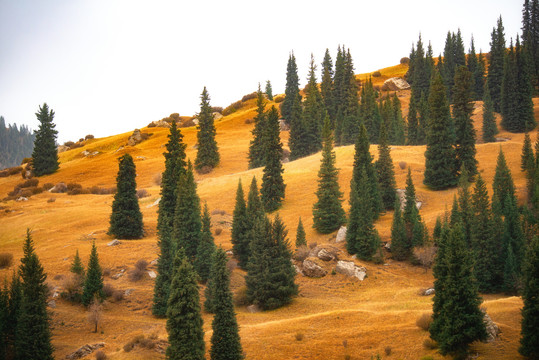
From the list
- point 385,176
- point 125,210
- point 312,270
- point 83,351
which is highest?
point 385,176

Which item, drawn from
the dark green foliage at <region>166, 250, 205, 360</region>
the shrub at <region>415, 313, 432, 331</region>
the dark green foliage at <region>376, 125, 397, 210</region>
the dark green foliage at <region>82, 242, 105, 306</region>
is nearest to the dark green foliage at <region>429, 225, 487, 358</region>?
the shrub at <region>415, 313, 432, 331</region>

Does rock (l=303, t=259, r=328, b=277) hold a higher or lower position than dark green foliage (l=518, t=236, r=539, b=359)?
lower

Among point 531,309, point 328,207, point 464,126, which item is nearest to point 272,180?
point 328,207

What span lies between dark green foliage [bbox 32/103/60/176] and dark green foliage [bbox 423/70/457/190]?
82.0 metres

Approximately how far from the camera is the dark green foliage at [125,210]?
55.6 meters

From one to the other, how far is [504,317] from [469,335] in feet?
18.8

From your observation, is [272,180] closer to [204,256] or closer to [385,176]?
[385,176]

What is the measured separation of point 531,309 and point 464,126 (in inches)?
1922

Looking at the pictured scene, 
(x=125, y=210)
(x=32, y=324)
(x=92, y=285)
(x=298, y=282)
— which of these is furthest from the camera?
(x=125, y=210)

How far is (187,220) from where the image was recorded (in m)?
49.2

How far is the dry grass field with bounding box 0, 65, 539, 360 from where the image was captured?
95.3 ft

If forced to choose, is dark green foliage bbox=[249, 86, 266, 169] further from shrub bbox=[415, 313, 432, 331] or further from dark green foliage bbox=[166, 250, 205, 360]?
dark green foliage bbox=[166, 250, 205, 360]

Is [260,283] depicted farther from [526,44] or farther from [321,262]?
[526,44]

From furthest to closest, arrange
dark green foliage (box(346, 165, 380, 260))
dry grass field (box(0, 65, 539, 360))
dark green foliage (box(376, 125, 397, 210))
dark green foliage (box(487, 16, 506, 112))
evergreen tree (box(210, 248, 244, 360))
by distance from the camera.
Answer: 1. dark green foliage (box(487, 16, 506, 112))
2. dark green foliage (box(376, 125, 397, 210))
3. dark green foliage (box(346, 165, 380, 260))
4. dry grass field (box(0, 65, 539, 360))
5. evergreen tree (box(210, 248, 244, 360))
